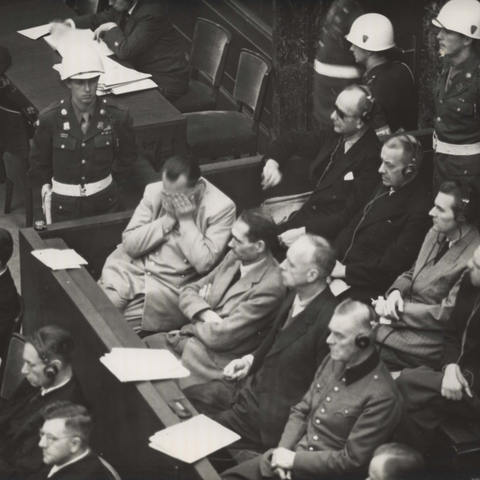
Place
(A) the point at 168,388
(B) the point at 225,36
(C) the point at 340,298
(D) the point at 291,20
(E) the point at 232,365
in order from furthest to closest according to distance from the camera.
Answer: (B) the point at 225,36 < (D) the point at 291,20 < (C) the point at 340,298 < (E) the point at 232,365 < (A) the point at 168,388

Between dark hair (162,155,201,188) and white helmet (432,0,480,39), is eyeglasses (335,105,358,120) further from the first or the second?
dark hair (162,155,201,188)

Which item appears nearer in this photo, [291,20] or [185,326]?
[185,326]

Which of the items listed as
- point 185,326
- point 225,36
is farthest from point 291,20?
point 185,326

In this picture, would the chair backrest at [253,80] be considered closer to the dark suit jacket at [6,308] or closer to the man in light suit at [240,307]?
the man in light suit at [240,307]

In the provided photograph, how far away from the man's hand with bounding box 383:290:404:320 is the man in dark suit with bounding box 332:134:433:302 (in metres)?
0.26

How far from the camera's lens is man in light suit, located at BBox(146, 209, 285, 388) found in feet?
14.8

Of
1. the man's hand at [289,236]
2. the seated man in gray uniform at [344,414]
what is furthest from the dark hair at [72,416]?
the man's hand at [289,236]

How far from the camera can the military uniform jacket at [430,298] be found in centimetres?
437

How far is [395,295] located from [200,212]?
43.9 inches

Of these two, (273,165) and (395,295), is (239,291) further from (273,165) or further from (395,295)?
(273,165)

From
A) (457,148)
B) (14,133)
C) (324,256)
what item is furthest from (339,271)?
(14,133)

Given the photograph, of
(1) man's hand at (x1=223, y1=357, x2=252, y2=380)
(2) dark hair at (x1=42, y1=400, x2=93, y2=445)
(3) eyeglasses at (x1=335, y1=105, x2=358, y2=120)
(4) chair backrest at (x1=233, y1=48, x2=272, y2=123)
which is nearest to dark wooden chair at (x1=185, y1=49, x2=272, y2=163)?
(4) chair backrest at (x1=233, y1=48, x2=272, y2=123)

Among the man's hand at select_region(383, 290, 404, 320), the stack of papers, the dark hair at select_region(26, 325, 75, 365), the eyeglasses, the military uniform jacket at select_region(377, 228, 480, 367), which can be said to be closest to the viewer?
the stack of papers

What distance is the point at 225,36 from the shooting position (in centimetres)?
736
